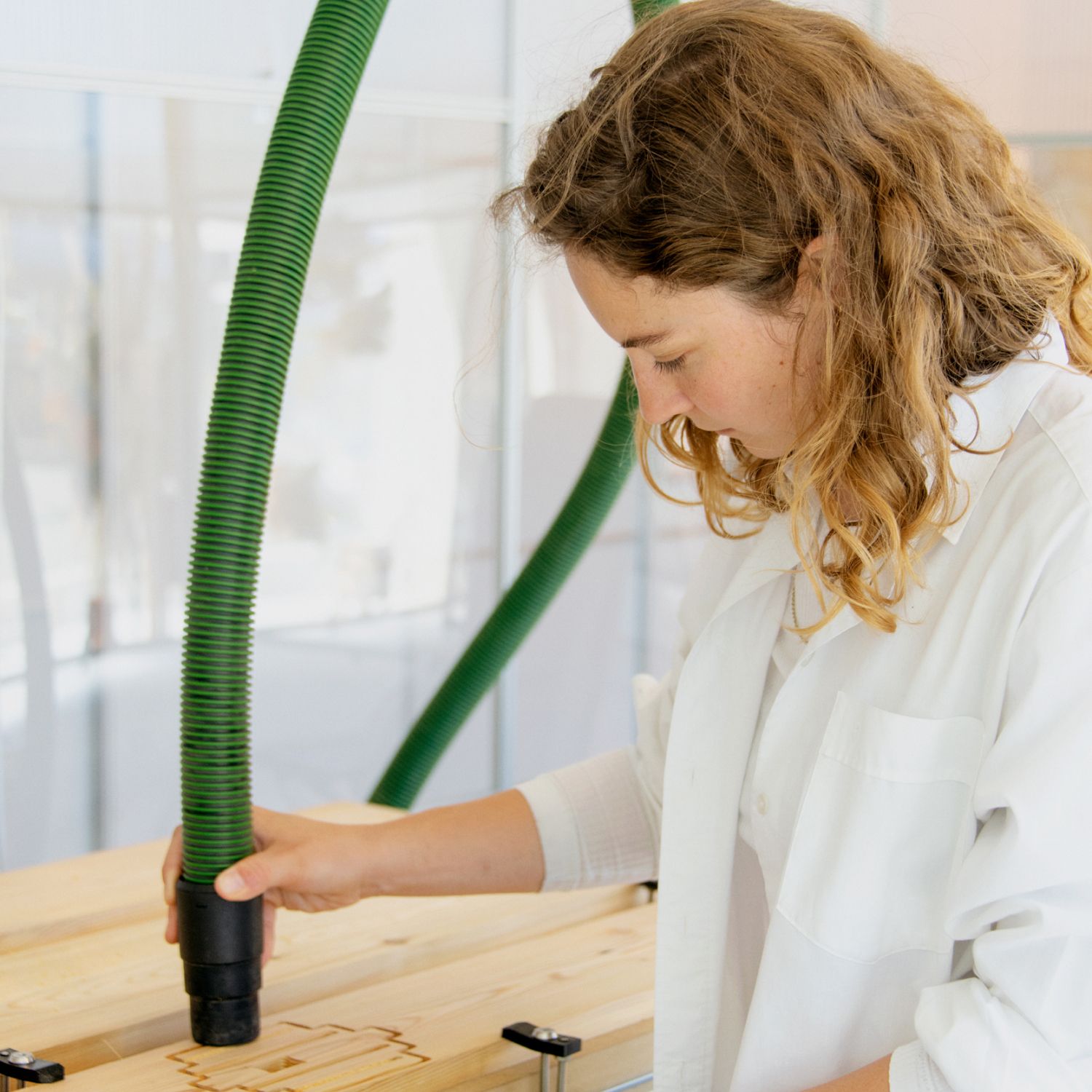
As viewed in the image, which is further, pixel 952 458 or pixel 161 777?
pixel 161 777

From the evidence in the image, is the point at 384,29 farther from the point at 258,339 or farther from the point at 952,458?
the point at 952,458

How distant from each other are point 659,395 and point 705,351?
0.19 feet

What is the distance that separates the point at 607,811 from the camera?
140cm

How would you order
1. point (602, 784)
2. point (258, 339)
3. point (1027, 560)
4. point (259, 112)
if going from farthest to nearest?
point (259, 112), point (602, 784), point (258, 339), point (1027, 560)

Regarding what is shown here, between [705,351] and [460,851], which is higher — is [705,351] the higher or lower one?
the higher one

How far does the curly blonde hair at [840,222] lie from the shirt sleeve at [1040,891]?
0.13 m

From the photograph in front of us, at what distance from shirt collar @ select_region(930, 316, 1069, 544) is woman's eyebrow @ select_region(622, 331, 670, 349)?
22 cm

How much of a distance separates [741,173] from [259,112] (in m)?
2.50

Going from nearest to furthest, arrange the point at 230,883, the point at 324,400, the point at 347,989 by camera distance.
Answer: the point at 230,883, the point at 347,989, the point at 324,400

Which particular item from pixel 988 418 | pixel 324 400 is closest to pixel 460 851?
pixel 988 418

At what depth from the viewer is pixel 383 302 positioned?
140 inches

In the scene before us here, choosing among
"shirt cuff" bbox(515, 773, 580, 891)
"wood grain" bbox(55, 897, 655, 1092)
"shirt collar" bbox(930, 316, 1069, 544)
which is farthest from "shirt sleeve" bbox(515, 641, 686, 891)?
"shirt collar" bbox(930, 316, 1069, 544)

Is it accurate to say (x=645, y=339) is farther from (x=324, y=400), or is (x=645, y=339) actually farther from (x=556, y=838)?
(x=324, y=400)

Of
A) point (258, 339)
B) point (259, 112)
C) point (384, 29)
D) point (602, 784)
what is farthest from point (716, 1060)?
point (384, 29)
